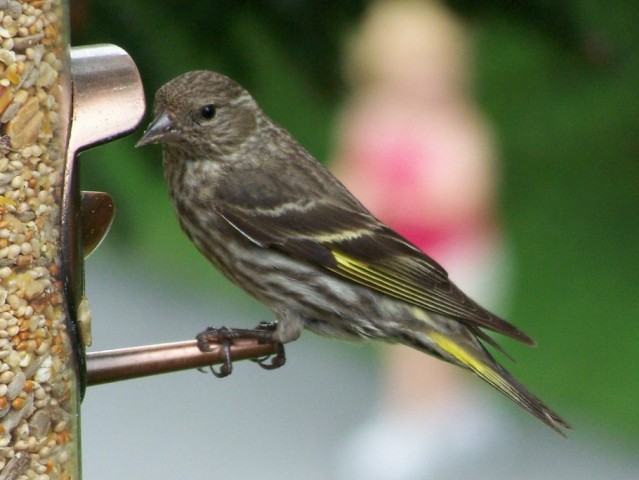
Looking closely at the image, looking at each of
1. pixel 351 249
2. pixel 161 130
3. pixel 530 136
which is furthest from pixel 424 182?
pixel 530 136

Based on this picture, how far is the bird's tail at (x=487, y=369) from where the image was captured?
3910 millimetres

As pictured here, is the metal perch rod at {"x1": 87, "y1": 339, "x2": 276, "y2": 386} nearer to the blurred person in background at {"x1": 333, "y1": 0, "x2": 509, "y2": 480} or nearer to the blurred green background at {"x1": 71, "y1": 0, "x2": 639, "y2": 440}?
the blurred green background at {"x1": 71, "y1": 0, "x2": 639, "y2": 440}

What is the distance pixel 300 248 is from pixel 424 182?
285cm

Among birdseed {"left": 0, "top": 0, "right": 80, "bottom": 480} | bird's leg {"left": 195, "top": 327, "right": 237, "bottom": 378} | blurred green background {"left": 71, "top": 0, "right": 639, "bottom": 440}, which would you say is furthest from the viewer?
blurred green background {"left": 71, "top": 0, "right": 639, "bottom": 440}

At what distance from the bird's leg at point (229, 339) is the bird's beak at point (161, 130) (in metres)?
0.48

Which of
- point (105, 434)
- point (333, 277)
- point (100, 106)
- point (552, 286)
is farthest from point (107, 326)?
point (100, 106)

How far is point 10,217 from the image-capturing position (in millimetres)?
2838

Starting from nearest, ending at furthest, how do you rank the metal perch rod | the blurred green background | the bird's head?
the metal perch rod < the blurred green background < the bird's head

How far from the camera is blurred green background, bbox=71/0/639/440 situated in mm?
3646

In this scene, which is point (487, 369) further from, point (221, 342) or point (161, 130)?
point (161, 130)

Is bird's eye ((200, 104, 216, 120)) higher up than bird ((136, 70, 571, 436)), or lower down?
higher up

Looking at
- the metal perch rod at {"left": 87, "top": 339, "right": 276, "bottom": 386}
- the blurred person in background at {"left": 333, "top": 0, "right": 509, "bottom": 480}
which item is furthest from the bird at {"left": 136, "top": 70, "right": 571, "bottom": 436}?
the blurred person in background at {"left": 333, "top": 0, "right": 509, "bottom": 480}

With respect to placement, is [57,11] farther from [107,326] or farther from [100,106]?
[107,326]

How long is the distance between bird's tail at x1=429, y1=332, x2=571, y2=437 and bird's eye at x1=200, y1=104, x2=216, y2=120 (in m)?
0.81
